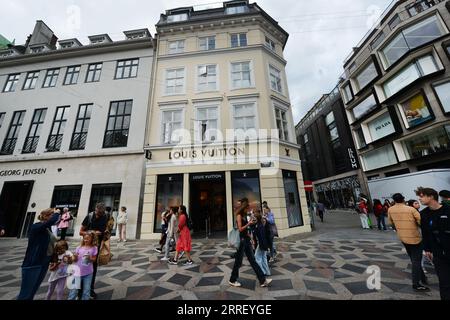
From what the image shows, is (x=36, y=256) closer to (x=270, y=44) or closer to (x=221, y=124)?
(x=221, y=124)

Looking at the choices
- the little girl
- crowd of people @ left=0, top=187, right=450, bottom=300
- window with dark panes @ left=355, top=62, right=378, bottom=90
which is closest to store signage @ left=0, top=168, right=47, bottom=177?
crowd of people @ left=0, top=187, right=450, bottom=300

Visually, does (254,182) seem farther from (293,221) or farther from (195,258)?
(195,258)

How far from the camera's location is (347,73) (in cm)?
2711

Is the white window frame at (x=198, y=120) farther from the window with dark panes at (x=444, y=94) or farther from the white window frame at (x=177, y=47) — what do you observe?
the window with dark panes at (x=444, y=94)

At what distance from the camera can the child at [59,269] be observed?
3262 millimetres

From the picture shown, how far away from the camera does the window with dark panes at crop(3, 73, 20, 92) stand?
16453 mm

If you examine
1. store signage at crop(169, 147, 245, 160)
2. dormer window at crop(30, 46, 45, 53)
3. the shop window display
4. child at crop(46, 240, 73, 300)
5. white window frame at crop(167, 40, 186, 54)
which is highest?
dormer window at crop(30, 46, 45, 53)

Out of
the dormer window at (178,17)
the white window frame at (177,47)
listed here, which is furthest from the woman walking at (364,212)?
the dormer window at (178,17)

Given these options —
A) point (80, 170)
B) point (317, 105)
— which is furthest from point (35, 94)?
point (317, 105)

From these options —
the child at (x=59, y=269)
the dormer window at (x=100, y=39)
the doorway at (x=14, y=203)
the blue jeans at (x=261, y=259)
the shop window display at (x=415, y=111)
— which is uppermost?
the dormer window at (x=100, y=39)

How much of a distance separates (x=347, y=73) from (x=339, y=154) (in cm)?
1228

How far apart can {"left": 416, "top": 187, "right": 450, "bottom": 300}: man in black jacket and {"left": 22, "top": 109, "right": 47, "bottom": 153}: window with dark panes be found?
21.4 meters

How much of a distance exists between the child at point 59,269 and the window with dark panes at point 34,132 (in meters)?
15.9

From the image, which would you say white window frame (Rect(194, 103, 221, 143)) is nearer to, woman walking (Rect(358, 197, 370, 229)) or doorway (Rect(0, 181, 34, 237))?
woman walking (Rect(358, 197, 370, 229))
